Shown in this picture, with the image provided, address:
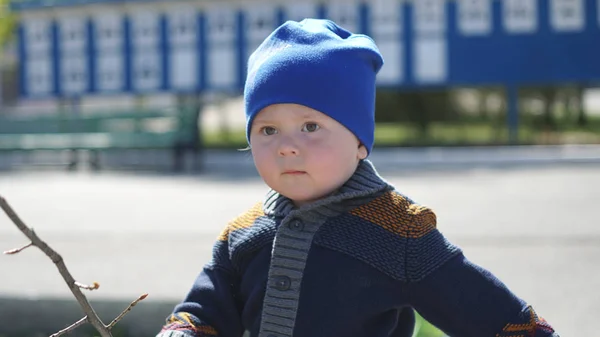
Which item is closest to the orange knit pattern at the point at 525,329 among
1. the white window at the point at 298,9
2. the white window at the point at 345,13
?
the white window at the point at 345,13

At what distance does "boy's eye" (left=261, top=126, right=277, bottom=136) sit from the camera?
196cm

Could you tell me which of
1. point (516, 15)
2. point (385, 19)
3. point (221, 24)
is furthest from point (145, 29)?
point (516, 15)

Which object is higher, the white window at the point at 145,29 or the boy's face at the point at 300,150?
the boy's face at the point at 300,150

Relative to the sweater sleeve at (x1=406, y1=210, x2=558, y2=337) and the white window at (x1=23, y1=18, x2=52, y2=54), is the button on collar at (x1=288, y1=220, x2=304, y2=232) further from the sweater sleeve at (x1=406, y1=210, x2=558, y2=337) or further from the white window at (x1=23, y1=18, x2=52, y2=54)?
the white window at (x1=23, y1=18, x2=52, y2=54)

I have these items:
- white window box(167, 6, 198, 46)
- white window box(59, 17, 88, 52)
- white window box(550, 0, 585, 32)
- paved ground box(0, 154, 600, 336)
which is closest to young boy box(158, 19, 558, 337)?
paved ground box(0, 154, 600, 336)

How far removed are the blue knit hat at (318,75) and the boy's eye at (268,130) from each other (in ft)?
0.12

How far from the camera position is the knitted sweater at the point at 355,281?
1829 millimetres

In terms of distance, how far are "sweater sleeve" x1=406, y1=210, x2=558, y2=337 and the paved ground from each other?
180 cm

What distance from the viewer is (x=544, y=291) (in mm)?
4703

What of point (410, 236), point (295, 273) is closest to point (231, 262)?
point (295, 273)

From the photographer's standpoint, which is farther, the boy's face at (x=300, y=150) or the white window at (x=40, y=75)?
the white window at (x=40, y=75)

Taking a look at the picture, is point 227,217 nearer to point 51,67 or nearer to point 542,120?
point 51,67

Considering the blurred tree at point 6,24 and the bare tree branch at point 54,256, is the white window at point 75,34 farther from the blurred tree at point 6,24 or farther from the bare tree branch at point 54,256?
the bare tree branch at point 54,256

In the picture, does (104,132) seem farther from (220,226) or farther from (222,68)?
(220,226)
